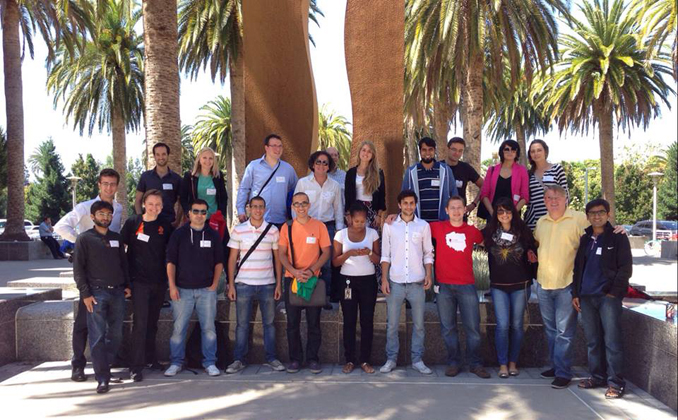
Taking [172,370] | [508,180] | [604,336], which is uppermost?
[508,180]

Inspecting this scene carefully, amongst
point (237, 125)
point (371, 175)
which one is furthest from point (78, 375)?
point (237, 125)

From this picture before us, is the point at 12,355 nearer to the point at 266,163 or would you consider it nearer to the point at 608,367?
the point at 266,163

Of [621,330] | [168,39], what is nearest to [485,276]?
[621,330]

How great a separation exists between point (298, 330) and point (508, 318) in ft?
6.77

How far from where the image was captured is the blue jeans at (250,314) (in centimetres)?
570

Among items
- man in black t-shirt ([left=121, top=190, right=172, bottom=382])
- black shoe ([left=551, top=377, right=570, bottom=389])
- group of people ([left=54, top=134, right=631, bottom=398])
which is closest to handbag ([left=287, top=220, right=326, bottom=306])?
group of people ([left=54, top=134, right=631, bottom=398])

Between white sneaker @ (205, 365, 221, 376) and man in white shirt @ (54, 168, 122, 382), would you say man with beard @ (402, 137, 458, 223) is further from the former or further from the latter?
man in white shirt @ (54, 168, 122, 382)

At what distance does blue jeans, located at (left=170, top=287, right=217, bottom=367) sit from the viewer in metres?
5.59

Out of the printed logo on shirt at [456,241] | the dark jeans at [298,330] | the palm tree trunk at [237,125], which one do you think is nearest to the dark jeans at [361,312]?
the dark jeans at [298,330]

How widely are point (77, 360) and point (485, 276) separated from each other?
5207mm

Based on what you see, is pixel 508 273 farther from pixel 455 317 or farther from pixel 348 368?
pixel 348 368

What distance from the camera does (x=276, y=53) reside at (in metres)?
8.27

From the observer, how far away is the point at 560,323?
5.33 metres

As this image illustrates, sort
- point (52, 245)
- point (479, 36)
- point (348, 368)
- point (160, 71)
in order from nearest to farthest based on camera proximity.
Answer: point (348, 368) < point (160, 71) < point (479, 36) < point (52, 245)
